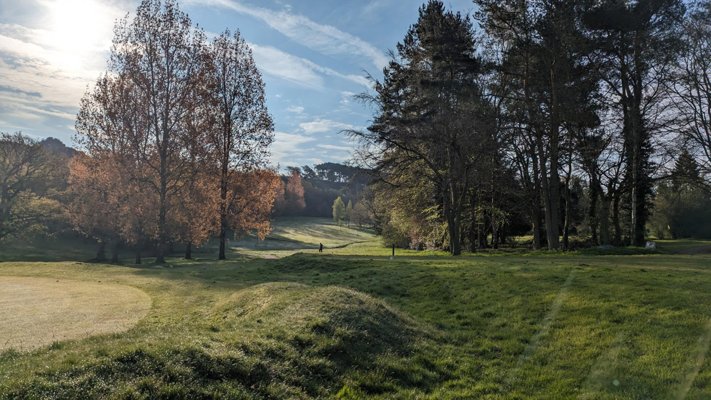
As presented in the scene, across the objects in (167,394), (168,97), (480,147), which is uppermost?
(168,97)

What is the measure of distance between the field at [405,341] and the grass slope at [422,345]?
1.4 inches

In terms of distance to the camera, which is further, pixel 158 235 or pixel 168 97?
pixel 158 235

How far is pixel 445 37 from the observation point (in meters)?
29.1

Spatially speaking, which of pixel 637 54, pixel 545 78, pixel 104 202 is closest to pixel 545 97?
pixel 545 78

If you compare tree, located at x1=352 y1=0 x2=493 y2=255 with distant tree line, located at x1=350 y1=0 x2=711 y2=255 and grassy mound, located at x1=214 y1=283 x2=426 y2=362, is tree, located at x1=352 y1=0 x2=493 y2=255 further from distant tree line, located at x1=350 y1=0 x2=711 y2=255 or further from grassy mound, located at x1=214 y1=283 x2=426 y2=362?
grassy mound, located at x1=214 y1=283 x2=426 y2=362

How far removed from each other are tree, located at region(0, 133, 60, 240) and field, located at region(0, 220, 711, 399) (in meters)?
40.5

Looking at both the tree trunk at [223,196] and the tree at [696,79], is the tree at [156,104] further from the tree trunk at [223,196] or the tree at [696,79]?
the tree at [696,79]

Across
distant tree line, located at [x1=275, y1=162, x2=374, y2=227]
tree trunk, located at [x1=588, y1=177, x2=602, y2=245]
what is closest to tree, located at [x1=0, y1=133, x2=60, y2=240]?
distant tree line, located at [x1=275, y1=162, x2=374, y2=227]

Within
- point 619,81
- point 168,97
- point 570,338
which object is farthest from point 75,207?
point 619,81

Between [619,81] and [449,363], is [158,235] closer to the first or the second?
[449,363]

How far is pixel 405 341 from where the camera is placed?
387 inches

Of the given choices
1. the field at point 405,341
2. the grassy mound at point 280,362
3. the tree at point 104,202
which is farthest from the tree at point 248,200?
the grassy mound at point 280,362

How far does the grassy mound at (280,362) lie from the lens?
17.9ft

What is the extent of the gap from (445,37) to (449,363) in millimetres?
25292
